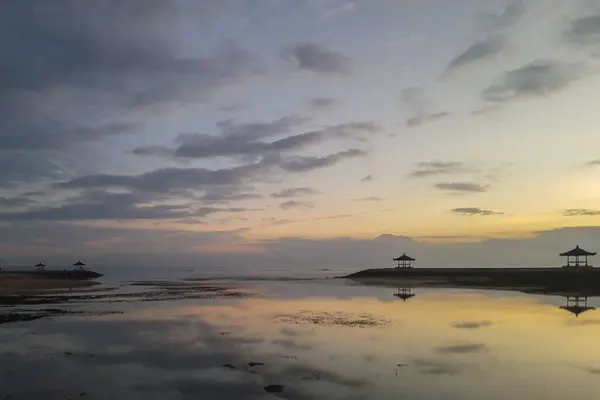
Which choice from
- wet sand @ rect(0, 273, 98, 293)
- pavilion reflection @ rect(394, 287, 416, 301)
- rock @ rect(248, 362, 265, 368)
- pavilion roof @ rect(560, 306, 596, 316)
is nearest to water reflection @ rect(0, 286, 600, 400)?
rock @ rect(248, 362, 265, 368)

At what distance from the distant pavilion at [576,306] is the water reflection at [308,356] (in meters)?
1.90

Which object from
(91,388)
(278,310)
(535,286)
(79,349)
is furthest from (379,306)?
(535,286)

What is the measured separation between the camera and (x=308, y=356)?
2127 centimetres

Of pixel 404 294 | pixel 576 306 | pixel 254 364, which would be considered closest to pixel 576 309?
pixel 576 306

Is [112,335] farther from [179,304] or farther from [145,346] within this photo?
[179,304]

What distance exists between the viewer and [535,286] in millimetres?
65938

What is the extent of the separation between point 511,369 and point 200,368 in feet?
39.4

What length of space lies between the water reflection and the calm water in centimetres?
6

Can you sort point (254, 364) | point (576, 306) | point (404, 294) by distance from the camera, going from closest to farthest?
point (254, 364) → point (576, 306) → point (404, 294)

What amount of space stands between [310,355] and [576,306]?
2875 cm

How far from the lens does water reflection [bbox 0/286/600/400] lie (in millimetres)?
16156

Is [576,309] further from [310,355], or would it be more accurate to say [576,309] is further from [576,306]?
[310,355]

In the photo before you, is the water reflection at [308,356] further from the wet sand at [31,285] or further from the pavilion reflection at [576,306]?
the wet sand at [31,285]

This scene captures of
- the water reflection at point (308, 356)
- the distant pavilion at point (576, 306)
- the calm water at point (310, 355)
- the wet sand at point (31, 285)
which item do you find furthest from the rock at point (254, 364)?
the wet sand at point (31, 285)
